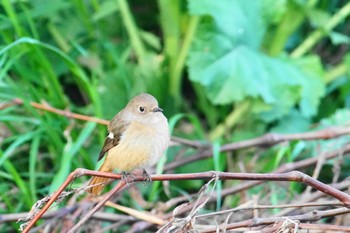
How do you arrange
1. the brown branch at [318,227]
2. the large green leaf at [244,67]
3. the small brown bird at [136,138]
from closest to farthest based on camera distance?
1. the brown branch at [318,227]
2. the small brown bird at [136,138]
3. the large green leaf at [244,67]

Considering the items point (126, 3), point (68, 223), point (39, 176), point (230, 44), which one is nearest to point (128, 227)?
point (68, 223)

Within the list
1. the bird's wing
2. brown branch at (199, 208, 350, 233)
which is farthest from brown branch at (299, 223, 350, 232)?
the bird's wing

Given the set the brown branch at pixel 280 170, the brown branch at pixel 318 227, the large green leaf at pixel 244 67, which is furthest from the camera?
the large green leaf at pixel 244 67

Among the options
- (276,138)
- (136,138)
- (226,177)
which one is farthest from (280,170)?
(226,177)

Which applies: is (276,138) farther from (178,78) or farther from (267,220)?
(267,220)

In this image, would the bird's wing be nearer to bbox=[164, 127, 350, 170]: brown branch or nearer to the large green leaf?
bbox=[164, 127, 350, 170]: brown branch

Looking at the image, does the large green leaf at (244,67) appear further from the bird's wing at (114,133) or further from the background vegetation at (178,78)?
the bird's wing at (114,133)

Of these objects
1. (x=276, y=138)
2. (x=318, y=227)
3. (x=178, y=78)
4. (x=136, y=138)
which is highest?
(x=178, y=78)

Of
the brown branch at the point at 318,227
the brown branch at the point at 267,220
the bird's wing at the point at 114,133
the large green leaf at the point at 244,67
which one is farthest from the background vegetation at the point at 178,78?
the brown branch at the point at 318,227
